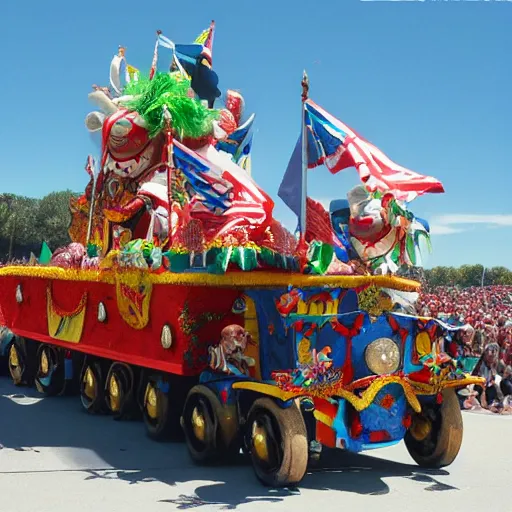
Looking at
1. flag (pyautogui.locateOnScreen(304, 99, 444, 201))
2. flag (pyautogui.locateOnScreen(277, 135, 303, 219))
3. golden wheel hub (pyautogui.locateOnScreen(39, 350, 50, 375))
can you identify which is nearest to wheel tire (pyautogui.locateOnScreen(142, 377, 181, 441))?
flag (pyautogui.locateOnScreen(277, 135, 303, 219))

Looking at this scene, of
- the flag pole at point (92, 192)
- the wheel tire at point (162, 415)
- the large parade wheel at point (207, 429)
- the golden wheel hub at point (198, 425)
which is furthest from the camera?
the flag pole at point (92, 192)

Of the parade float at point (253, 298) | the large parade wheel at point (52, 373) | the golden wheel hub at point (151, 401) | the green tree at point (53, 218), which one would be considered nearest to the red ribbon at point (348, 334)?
the parade float at point (253, 298)

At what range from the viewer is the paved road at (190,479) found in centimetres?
717

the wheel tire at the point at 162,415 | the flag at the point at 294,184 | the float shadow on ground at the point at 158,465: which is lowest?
the float shadow on ground at the point at 158,465

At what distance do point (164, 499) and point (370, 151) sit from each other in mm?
4301

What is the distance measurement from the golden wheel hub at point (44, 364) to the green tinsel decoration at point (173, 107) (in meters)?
5.42

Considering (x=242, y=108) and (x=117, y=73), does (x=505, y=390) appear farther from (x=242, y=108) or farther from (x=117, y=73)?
(x=117, y=73)

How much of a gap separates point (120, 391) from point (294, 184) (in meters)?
4.62

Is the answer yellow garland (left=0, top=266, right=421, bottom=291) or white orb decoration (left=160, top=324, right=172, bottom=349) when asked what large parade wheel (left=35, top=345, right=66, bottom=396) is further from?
white orb decoration (left=160, top=324, right=172, bottom=349)

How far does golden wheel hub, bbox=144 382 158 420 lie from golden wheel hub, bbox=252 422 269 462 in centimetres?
258

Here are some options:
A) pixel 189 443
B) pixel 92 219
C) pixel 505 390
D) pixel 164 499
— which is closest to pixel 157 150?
pixel 92 219

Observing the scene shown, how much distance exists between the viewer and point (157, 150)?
11.1 meters

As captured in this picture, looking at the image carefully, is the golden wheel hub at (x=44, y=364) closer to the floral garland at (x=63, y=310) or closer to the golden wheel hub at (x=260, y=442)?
the floral garland at (x=63, y=310)

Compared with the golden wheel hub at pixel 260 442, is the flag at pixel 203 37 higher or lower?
higher
